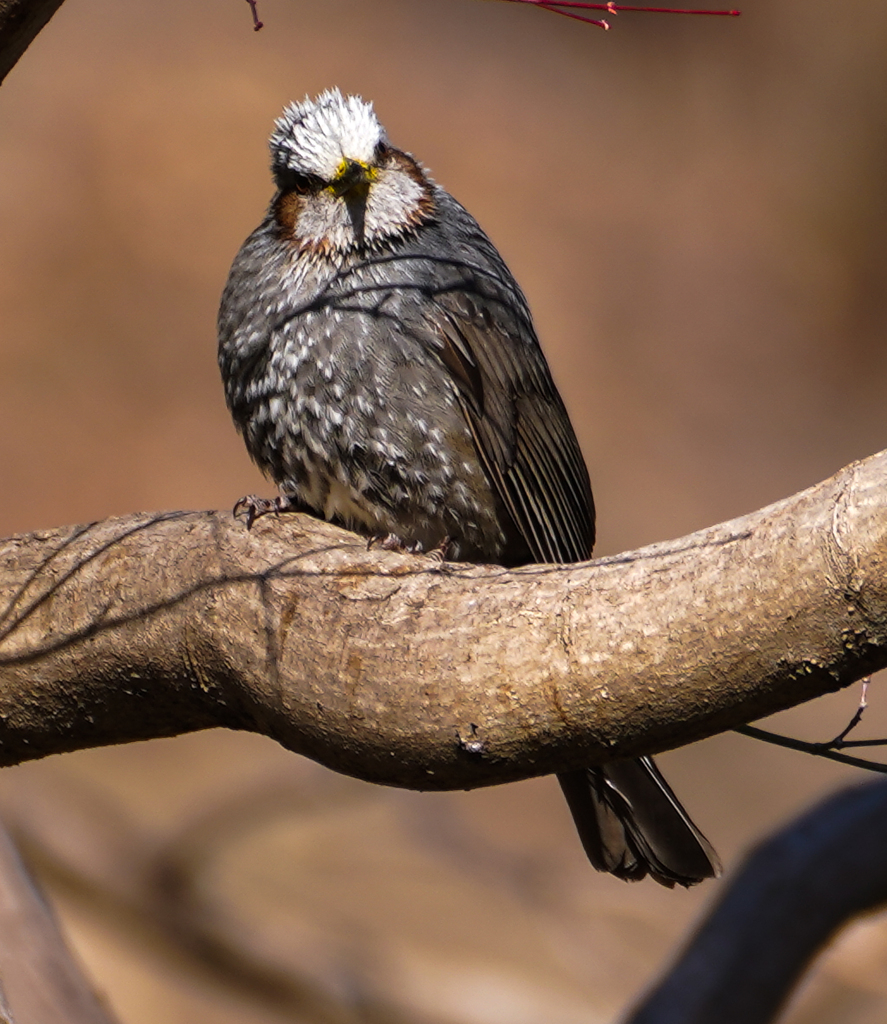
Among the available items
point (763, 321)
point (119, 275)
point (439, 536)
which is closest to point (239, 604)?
point (439, 536)

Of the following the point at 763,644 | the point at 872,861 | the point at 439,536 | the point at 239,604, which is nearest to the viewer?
the point at 763,644

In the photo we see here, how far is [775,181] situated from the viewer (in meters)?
11.9

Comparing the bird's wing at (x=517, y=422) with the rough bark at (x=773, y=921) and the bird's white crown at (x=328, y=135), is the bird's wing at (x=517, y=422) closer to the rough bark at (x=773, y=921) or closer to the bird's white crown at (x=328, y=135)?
the bird's white crown at (x=328, y=135)

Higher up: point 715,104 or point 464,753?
point 715,104

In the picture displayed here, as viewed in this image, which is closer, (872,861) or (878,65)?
(872,861)

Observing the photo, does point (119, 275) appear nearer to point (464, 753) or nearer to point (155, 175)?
point (155, 175)

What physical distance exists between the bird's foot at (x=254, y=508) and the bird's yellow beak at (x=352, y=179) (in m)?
0.95

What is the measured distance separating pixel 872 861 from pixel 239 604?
238 cm

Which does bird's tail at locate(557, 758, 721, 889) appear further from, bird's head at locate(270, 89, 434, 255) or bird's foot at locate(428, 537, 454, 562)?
bird's head at locate(270, 89, 434, 255)

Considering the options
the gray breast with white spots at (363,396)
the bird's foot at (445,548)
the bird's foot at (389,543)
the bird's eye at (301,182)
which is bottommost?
the bird's foot at (389,543)

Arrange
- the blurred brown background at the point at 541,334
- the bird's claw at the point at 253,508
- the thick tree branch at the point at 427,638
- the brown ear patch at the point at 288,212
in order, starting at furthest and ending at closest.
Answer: the blurred brown background at the point at 541,334
the brown ear patch at the point at 288,212
the bird's claw at the point at 253,508
the thick tree branch at the point at 427,638

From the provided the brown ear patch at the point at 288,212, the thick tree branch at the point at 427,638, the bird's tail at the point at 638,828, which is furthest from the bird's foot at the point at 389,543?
the brown ear patch at the point at 288,212

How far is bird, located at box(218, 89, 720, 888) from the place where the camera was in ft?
11.5

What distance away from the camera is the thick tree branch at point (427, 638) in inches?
78.7
